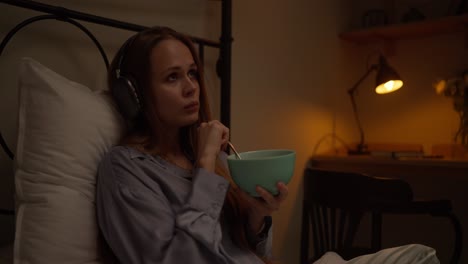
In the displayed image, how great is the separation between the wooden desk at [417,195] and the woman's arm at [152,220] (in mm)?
1412

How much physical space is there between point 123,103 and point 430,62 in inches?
81.7

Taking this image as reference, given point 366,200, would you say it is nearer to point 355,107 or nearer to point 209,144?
point 209,144

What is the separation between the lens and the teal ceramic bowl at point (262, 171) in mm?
638

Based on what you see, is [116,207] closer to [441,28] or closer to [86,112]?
[86,112]

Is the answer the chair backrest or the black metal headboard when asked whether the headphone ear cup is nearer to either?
the black metal headboard

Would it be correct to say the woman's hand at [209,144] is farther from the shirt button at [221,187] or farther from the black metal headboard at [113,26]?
the black metal headboard at [113,26]

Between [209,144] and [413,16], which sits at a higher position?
[413,16]

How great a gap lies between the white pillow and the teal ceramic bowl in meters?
0.31

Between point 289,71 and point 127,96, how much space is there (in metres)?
1.22

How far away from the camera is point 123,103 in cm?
87

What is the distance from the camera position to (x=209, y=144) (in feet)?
2.76

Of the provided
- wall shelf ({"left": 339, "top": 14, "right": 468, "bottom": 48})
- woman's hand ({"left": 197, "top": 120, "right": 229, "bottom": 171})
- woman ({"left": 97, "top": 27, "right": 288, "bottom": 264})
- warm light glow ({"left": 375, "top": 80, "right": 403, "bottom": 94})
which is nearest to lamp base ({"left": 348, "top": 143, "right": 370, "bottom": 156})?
warm light glow ({"left": 375, "top": 80, "right": 403, "bottom": 94})

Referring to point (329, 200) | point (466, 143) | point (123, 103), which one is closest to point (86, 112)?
point (123, 103)

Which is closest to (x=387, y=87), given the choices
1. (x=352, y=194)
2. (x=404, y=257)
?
(x=352, y=194)
